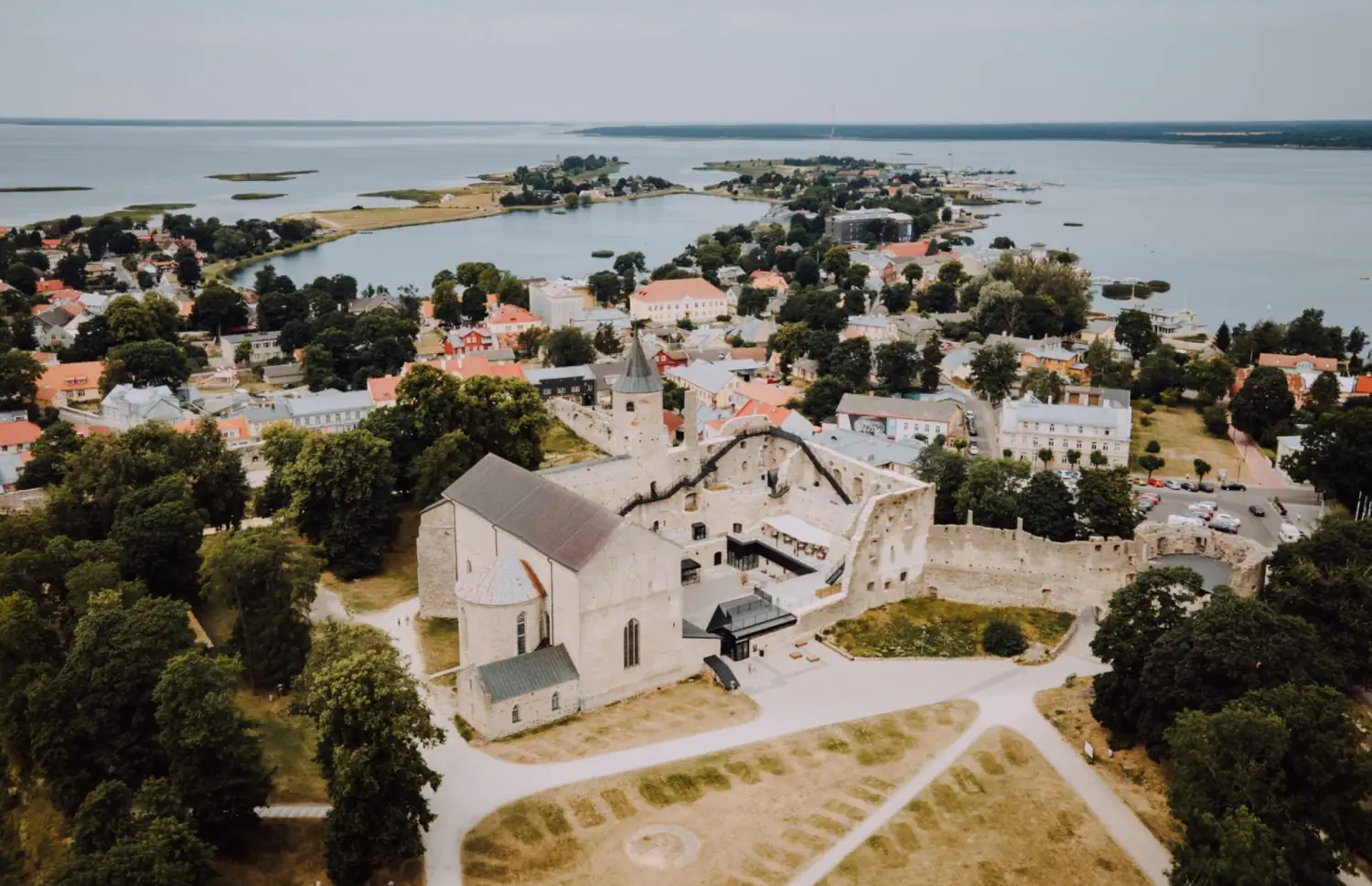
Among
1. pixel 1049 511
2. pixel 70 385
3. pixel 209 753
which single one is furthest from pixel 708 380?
pixel 209 753

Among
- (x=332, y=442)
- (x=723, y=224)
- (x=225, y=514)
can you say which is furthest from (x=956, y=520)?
(x=723, y=224)

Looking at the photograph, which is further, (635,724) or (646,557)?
(646,557)

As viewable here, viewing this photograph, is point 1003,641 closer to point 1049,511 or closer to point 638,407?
point 1049,511

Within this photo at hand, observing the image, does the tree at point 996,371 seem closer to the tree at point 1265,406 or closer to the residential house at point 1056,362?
the residential house at point 1056,362

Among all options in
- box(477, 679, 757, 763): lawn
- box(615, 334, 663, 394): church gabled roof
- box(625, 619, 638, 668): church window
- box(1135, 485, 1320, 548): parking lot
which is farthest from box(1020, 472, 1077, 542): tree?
box(625, 619, 638, 668): church window

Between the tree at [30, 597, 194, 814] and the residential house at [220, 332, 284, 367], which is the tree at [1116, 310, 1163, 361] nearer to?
the residential house at [220, 332, 284, 367]

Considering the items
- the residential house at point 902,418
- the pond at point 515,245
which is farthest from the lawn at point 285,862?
the pond at point 515,245
